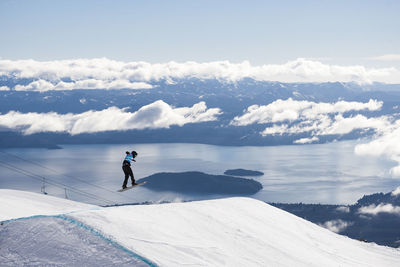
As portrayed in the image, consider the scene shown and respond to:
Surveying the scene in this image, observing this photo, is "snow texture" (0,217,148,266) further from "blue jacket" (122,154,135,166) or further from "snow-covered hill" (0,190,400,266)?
"blue jacket" (122,154,135,166)

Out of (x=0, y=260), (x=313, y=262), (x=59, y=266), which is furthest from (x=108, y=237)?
(x=313, y=262)

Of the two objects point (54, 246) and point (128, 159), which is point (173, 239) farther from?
point (128, 159)

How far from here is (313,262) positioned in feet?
71.8

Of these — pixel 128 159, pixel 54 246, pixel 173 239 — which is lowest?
pixel 173 239

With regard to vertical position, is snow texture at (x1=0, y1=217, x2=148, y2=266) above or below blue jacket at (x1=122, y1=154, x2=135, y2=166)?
below

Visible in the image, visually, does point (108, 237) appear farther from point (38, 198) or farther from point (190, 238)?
point (38, 198)

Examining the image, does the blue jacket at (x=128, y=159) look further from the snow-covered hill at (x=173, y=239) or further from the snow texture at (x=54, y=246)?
the snow texture at (x=54, y=246)

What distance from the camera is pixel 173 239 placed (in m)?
17.5

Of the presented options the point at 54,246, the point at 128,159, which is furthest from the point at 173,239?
the point at 128,159

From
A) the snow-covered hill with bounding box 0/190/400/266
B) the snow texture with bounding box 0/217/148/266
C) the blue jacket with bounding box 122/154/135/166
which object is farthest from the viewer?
the blue jacket with bounding box 122/154/135/166

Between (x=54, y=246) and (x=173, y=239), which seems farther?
(x=173, y=239)

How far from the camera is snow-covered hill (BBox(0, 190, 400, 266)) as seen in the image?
565 inches

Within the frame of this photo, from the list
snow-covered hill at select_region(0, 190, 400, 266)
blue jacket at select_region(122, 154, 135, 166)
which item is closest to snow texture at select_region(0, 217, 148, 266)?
snow-covered hill at select_region(0, 190, 400, 266)

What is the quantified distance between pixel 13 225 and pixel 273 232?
15796mm
